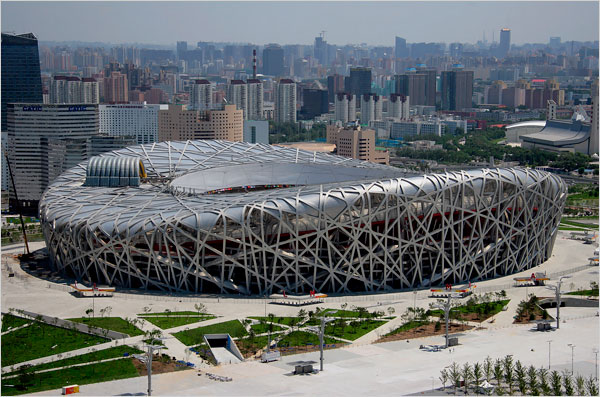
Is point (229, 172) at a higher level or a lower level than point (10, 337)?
higher

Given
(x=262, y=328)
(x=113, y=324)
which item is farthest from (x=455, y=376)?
(x=113, y=324)

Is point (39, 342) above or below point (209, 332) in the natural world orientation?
below

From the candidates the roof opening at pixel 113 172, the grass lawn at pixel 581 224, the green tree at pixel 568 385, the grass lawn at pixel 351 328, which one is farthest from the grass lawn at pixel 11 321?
the grass lawn at pixel 581 224

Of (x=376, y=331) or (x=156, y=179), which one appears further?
(x=156, y=179)

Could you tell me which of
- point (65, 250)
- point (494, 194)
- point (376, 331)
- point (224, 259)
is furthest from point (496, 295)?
point (65, 250)

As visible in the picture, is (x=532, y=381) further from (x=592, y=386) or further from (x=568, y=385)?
(x=592, y=386)

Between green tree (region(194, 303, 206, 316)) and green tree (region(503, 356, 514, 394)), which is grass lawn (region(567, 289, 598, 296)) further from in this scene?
green tree (region(194, 303, 206, 316))

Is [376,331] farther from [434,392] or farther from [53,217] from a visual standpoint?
[53,217]
